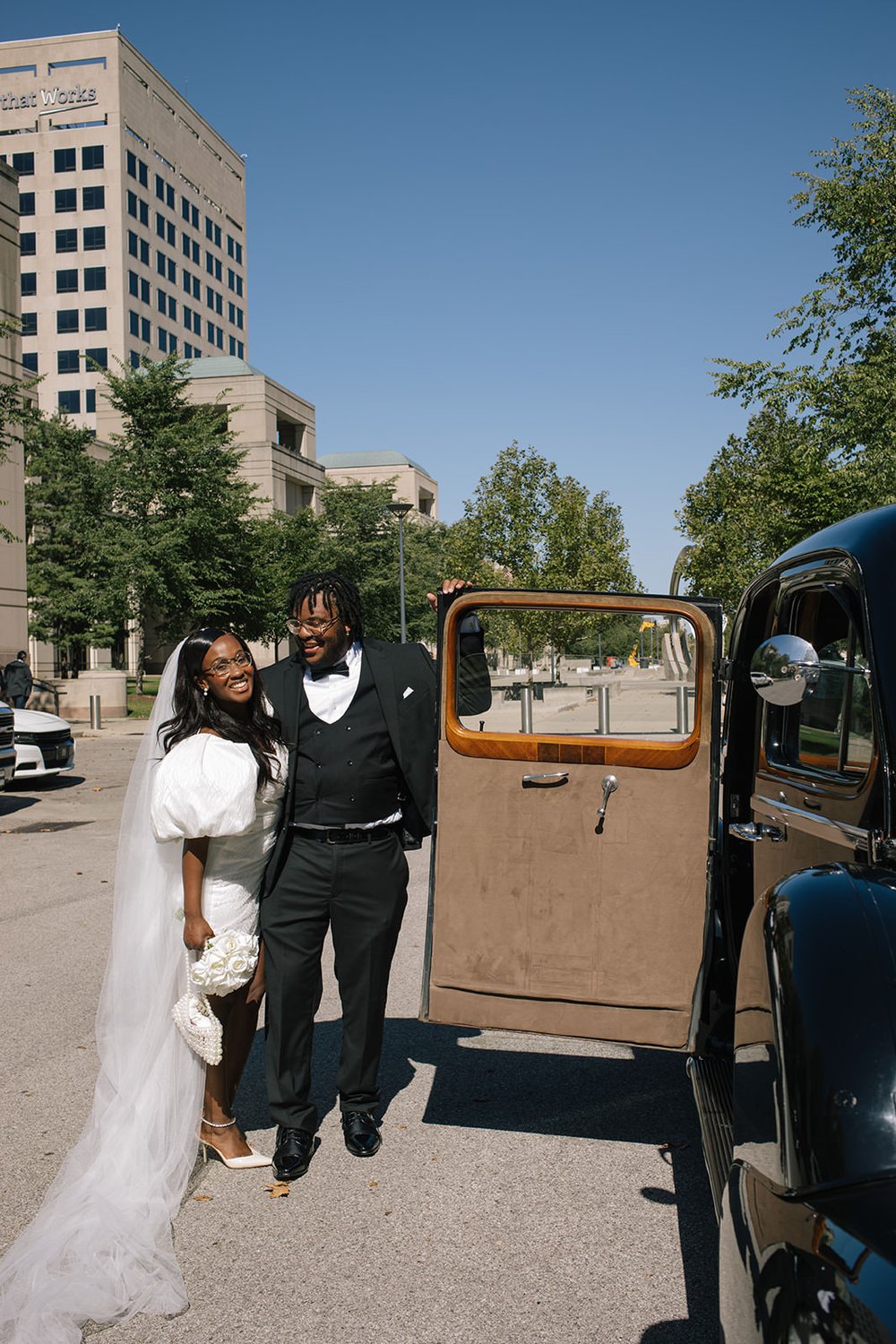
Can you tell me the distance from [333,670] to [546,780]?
107 cm

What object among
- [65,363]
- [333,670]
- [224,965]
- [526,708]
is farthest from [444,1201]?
[65,363]

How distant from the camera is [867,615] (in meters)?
2.56

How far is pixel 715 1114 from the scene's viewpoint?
3.24m

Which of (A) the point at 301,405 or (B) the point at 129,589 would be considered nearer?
(B) the point at 129,589

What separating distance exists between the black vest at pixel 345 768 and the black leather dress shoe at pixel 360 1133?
1.09m

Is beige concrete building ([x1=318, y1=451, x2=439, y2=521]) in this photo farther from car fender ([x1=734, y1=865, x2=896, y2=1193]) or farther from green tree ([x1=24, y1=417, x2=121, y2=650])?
car fender ([x1=734, y1=865, x2=896, y2=1193])

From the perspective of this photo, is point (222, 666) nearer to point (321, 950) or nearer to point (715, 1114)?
point (321, 950)

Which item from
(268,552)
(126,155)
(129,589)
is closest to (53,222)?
(126,155)

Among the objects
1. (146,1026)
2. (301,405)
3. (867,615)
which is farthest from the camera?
(301,405)

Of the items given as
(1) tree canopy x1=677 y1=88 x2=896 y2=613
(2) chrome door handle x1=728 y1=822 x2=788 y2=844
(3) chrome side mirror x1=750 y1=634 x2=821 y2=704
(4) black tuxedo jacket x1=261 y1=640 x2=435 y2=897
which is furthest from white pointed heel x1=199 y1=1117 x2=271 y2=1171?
(1) tree canopy x1=677 y1=88 x2=896 y2=613

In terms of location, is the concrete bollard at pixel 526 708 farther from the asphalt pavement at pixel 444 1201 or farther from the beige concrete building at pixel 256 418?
the beige concrete building at pixel 256 418

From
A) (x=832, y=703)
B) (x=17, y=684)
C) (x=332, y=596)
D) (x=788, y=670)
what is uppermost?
(x=332, y=596)

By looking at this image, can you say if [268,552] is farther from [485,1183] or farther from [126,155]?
[126,155]

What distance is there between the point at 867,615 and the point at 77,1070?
412 cm
